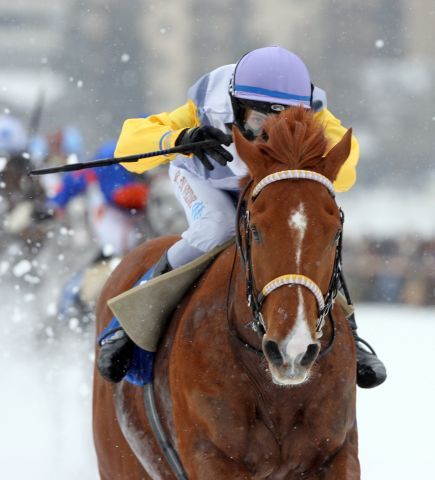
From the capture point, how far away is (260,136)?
3.45 m

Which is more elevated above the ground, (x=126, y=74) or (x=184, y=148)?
(x=184, y=148)

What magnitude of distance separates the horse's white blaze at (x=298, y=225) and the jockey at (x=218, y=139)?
0.70m

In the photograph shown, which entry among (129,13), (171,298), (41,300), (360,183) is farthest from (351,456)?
(129,13)

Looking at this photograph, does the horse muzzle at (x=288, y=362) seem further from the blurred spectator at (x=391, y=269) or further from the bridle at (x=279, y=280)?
the blurred spectator at (x=391, y=269)

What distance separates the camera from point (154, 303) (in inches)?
160

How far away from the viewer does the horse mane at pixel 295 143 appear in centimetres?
317

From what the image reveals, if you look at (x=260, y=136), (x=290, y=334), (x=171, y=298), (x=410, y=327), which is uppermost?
(x=260, y=136)

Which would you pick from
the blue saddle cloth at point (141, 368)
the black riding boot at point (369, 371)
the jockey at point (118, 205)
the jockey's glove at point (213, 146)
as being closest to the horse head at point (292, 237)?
the jockey's glove at point (213, 146)

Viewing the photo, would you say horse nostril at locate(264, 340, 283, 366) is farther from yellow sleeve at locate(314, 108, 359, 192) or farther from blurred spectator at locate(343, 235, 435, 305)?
blurred spectator at locate(343, 235, 435, 305)

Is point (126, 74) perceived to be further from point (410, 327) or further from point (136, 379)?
point (136, 379)

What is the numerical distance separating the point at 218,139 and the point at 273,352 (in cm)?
105

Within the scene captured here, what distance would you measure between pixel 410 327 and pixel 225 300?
27.6ft

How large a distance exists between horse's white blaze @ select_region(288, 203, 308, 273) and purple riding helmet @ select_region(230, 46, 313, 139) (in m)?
0.84

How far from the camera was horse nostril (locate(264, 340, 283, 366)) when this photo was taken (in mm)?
2869
